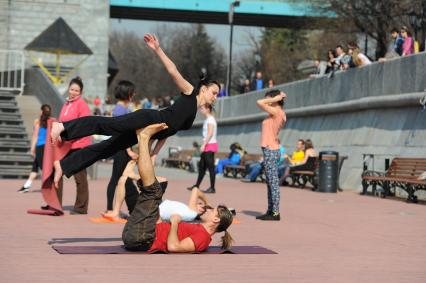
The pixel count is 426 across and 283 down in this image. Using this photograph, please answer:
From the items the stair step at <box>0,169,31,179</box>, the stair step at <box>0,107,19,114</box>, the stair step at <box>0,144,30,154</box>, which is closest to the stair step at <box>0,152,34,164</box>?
the stair step at <box>0,169,31,179</box>

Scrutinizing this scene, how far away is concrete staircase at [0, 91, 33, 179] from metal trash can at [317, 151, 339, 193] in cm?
791

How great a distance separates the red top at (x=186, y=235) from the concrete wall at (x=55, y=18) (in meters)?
40.2

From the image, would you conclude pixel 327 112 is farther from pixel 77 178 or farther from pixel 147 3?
pixel 147 3

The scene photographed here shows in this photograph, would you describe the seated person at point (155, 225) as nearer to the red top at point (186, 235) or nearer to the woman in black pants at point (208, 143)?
the red top at point (186, 235)

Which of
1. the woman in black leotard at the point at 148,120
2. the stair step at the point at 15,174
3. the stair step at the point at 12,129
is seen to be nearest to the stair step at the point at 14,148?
the stair step at the point at 12,129

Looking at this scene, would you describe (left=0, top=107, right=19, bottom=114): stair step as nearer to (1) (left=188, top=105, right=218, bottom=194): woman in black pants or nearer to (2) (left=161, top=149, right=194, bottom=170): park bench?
(2) (left=161, top=149, right=194, bottom=170): park bench

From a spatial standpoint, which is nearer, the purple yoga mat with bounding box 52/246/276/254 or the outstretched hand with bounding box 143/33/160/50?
the purple yoga mat with bounding box 52/246/276/254

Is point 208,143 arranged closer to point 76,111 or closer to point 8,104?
point 76,111

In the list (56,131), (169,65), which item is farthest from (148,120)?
(56,131)

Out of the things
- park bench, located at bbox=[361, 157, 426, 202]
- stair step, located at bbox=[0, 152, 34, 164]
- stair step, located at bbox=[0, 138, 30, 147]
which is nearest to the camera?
park bench, located at bbox=[361, 157, 426, 202]

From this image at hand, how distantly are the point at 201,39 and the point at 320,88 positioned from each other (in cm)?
8518

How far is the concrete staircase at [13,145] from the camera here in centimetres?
2609

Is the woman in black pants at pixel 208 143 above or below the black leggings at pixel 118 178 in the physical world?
above

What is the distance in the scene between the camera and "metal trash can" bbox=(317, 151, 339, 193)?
76.7 ft
